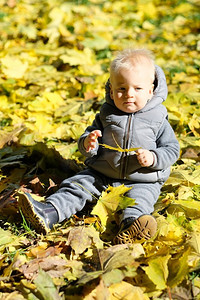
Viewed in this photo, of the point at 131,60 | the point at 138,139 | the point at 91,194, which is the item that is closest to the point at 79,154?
the point at 91,194

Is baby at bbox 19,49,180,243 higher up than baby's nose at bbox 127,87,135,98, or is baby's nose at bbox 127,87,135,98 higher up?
baby's nose at bbox 127,87,135,98

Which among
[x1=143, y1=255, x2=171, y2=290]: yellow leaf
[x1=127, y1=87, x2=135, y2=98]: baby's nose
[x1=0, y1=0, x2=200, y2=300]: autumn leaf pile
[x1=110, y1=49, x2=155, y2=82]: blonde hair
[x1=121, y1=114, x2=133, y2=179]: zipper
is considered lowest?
[x1=0, y1=0, x2=200, y2=300]: autumn leaf pile

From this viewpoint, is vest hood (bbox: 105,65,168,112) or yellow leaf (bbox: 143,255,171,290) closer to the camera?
yellow leaf (bbox: 143,255,171,290)

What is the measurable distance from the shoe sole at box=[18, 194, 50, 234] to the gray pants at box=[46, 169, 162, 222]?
5.5 inches

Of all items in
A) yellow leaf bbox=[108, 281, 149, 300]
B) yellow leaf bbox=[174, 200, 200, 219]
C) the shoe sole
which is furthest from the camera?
yellow leaf bbox=[174, 200, 200, 219]

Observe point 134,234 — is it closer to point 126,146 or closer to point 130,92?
point 126,146

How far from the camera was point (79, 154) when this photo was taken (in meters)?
3.12

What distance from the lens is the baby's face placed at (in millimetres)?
2328

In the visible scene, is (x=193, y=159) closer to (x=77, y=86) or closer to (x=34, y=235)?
(x=34, y=235)

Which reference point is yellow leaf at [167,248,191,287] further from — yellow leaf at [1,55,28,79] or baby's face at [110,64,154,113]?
yellow leaf at [1,55,28,79]

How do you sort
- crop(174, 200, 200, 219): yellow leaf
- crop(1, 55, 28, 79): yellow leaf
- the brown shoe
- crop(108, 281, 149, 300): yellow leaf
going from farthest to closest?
crop(1, 55, 28, 79): yellow leaf → crop(174, 200, 200, 219): yellow leaf → the brown shoe → crop(108, 281, 149, 300): yellow leaf

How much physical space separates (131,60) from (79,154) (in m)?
1.01

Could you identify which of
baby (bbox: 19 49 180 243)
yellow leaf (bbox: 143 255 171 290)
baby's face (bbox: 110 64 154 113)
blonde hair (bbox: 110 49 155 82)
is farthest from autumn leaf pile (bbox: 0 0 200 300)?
baby's face (bbox: 110 64 154 113)

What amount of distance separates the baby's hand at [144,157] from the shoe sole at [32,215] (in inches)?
25.5
